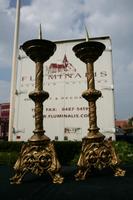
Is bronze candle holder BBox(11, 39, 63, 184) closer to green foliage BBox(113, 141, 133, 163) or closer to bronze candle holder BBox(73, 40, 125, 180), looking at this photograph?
bronze candle holder BBox(73, 40, 125, 180)

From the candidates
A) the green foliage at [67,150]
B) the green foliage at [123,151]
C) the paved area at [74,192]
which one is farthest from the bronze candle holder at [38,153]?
the green foliage at [67,150]

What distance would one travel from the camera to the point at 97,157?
2965 millimetres

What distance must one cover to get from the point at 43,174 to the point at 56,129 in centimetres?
647

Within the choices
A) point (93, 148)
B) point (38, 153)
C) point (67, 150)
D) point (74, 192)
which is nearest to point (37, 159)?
point (38, 153)

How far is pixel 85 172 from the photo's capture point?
2873mm

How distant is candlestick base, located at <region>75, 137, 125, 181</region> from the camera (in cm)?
292

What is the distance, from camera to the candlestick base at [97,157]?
9.58 feet

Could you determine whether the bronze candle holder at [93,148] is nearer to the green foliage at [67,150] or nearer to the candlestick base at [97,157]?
the candlestick base at [97,157]

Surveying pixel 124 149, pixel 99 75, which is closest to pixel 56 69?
pixel 99 75

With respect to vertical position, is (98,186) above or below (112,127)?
below

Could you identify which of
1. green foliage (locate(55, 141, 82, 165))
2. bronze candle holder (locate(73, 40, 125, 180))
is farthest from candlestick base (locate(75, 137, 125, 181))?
green foliage (locate(55, 141, 82, 165))

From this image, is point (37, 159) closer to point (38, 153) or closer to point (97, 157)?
point (38, 153)

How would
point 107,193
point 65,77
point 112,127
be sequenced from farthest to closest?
point 65,77, point 112,127, point 107,193

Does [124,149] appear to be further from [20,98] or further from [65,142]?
[20,98]
